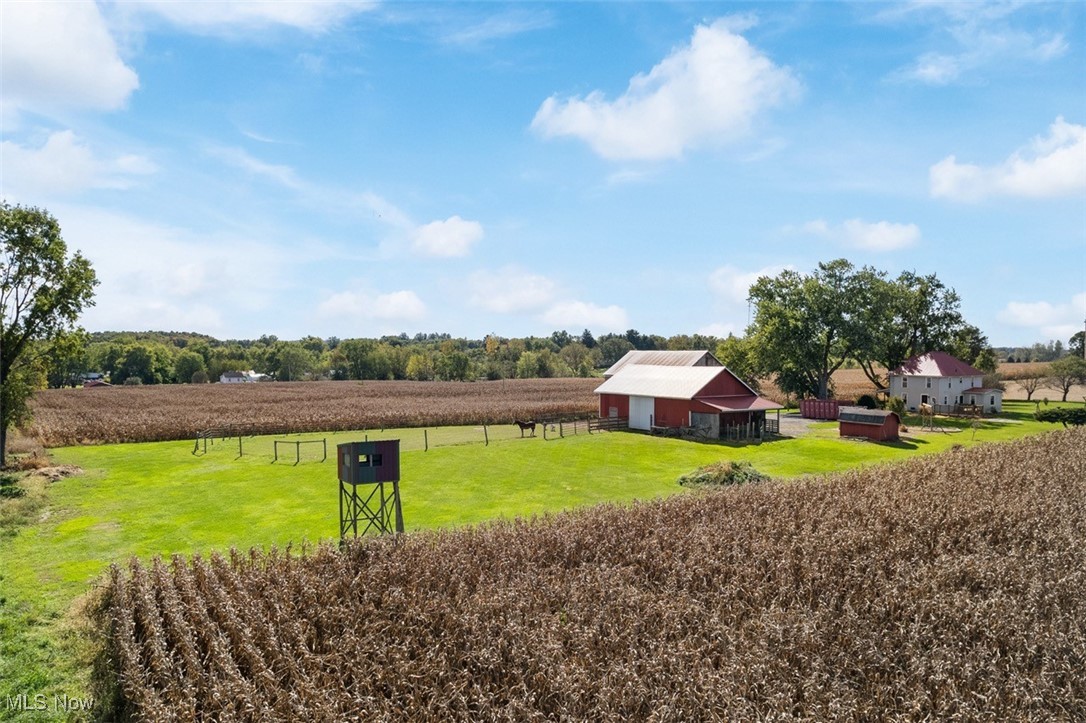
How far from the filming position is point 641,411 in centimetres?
4834

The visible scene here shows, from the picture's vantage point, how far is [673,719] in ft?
31.7

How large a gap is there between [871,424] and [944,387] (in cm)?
2248

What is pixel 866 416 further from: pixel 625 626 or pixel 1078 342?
pixel 1078 342

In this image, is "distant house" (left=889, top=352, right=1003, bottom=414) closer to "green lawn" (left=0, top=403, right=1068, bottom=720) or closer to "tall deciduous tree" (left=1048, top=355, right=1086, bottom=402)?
"green lawn" (left=0, top=403, right=1068, bottom=720)

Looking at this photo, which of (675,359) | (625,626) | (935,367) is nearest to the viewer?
(625,626)

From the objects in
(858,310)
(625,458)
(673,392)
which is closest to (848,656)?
(625,458)

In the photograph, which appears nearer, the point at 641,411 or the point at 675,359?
the point at 641,411

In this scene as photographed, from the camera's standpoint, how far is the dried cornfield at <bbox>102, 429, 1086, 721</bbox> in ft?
33.2

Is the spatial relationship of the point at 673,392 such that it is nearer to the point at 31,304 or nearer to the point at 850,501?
the point at 850,501

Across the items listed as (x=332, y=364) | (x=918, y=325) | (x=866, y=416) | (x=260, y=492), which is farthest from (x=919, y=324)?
(x=332, y=364)

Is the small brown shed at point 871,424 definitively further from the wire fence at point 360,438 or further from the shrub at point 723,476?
the shrub at point 723,476

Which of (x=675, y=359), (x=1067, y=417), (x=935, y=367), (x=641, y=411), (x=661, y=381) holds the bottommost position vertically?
(x=1067, y=417)

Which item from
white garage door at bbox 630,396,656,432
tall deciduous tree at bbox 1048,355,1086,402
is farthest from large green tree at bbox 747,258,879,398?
tall deciduous tree at bbox 1048,355,1086,402

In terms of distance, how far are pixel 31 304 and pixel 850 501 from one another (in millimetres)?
37072
